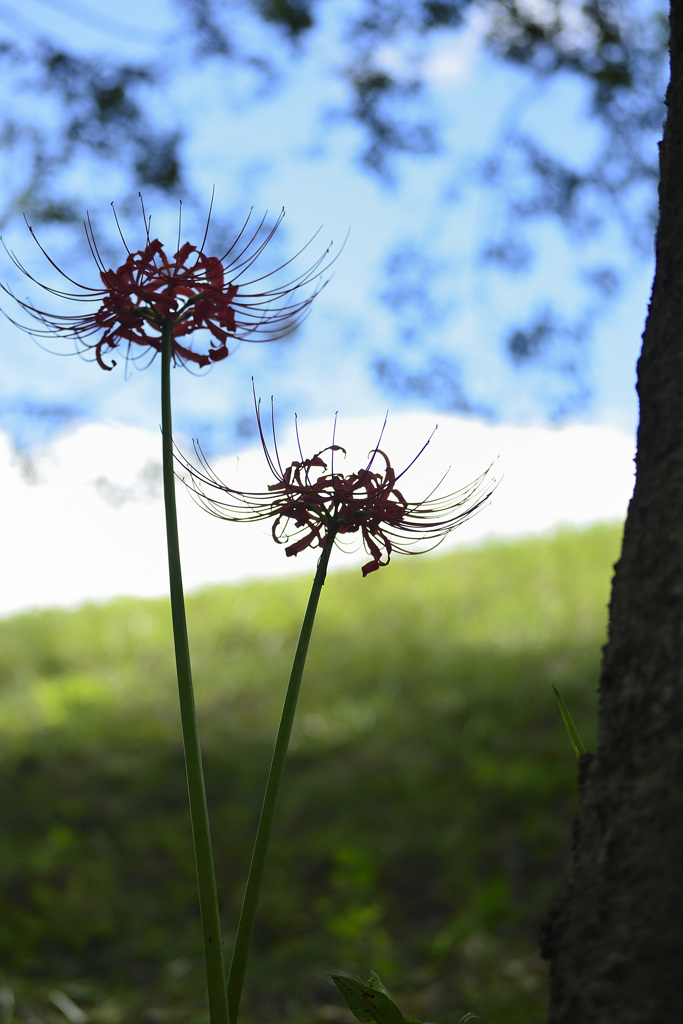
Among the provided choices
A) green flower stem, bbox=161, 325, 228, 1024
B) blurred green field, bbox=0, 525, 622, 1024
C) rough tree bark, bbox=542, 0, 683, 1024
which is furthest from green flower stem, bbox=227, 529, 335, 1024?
blurred green field, bbox=0, 525, 622, 1024

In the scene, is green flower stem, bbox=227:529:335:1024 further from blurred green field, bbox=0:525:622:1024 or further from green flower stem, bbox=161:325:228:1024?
blurred green field, bbox=0:525:622:1024

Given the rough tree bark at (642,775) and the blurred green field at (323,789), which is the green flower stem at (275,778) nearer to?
the rough tree bark at (642,775)

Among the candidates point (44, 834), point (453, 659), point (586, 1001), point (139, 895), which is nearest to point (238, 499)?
point (586, 1001)

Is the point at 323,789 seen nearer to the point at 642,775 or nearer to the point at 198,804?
the point at 198,804

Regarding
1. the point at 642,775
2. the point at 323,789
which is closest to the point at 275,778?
the point at 642,775

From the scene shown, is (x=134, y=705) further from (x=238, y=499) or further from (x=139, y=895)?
(x=238, y=499)
